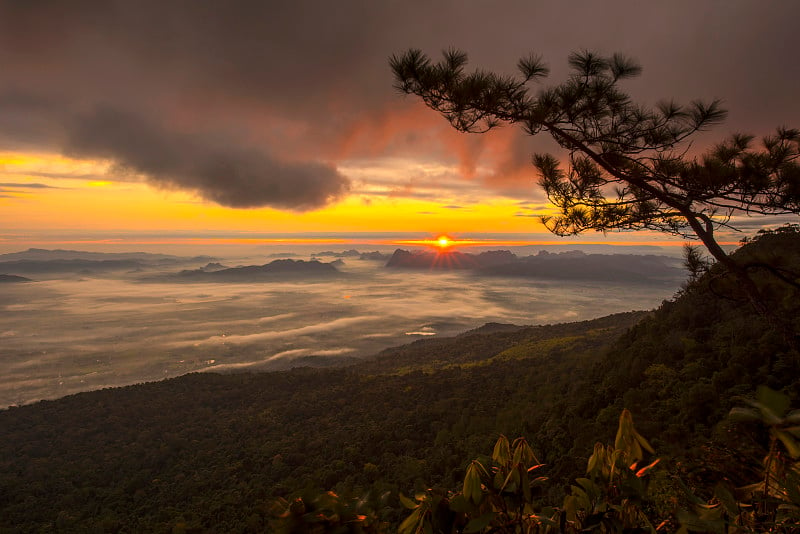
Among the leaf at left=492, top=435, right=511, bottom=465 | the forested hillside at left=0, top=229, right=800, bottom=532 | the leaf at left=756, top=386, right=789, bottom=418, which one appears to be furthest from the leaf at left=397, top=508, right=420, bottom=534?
the leaf at left=756, top=386, right=789, bottom=418

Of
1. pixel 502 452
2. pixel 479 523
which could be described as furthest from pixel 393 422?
pixel 479 523

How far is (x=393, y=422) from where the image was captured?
104 feet

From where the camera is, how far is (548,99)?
17.9 ft

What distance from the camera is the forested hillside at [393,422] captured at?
10461mm

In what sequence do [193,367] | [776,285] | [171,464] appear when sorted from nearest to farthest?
[776,285], [171,464], [193,367]

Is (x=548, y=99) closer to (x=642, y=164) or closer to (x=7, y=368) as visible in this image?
(x=642, y=164)

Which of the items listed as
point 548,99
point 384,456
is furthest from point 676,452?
point 384,456

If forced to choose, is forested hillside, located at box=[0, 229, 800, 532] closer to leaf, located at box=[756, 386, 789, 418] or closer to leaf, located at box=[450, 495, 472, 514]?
leaf, located at box=[450, 495, 472, 514]

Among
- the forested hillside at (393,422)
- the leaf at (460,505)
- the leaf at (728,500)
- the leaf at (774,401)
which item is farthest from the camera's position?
the forested hillside at (393,422)

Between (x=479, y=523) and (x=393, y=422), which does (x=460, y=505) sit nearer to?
(x=479, y=523)

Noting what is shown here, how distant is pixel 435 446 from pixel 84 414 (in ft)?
183

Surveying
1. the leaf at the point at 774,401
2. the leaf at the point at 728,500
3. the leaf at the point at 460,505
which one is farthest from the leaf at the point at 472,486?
the leaf at the point at 774,401

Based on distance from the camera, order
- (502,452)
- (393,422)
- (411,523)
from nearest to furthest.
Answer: (411,523) → (502,452) → (393,422)

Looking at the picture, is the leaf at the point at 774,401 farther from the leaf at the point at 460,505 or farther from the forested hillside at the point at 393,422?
the leaf at the point at 460,505
